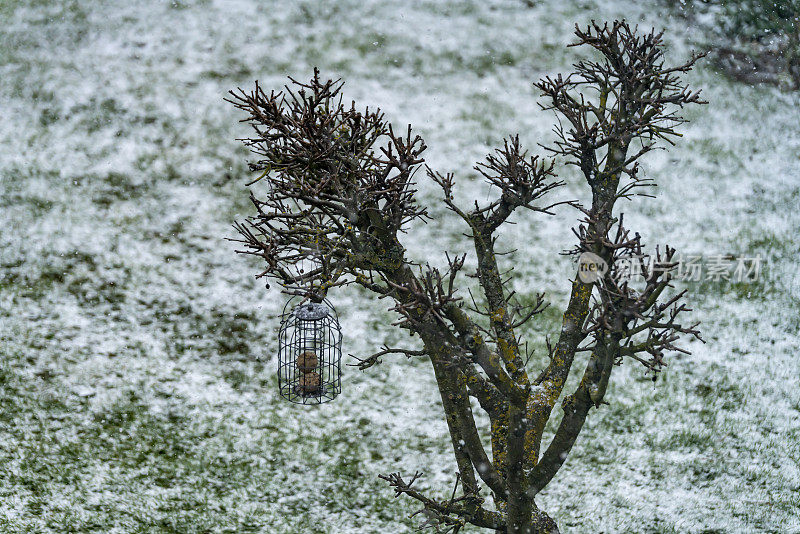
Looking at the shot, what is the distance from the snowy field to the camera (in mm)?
8484

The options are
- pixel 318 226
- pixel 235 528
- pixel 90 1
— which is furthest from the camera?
pixel 90 1

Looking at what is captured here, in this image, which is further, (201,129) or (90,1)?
(90,1)

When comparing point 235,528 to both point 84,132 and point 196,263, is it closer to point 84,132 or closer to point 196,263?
point 196,263

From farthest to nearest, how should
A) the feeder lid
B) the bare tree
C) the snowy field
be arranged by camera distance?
the snowy field
the feeder lid
the bare tree

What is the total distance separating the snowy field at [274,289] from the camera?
27.8ft

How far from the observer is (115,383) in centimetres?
952

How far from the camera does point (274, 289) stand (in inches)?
428

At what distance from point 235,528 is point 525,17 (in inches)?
454

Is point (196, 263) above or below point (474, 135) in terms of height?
below

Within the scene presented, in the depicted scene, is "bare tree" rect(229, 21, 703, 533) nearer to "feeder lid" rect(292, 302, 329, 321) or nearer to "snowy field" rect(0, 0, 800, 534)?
"feeder lid" rect(292, 302, 329, 321)

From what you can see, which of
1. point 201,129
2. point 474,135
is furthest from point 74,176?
point 474,135

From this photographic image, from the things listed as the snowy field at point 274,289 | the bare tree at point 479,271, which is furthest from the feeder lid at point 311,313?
the snowy field at point 274,289

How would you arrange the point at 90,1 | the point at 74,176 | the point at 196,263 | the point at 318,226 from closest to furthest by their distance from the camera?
1. the point at 318,226
2. the point at 196,263
3. the point at 74,176
4. the point at 90,1

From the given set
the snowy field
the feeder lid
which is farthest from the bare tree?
the snowy field
